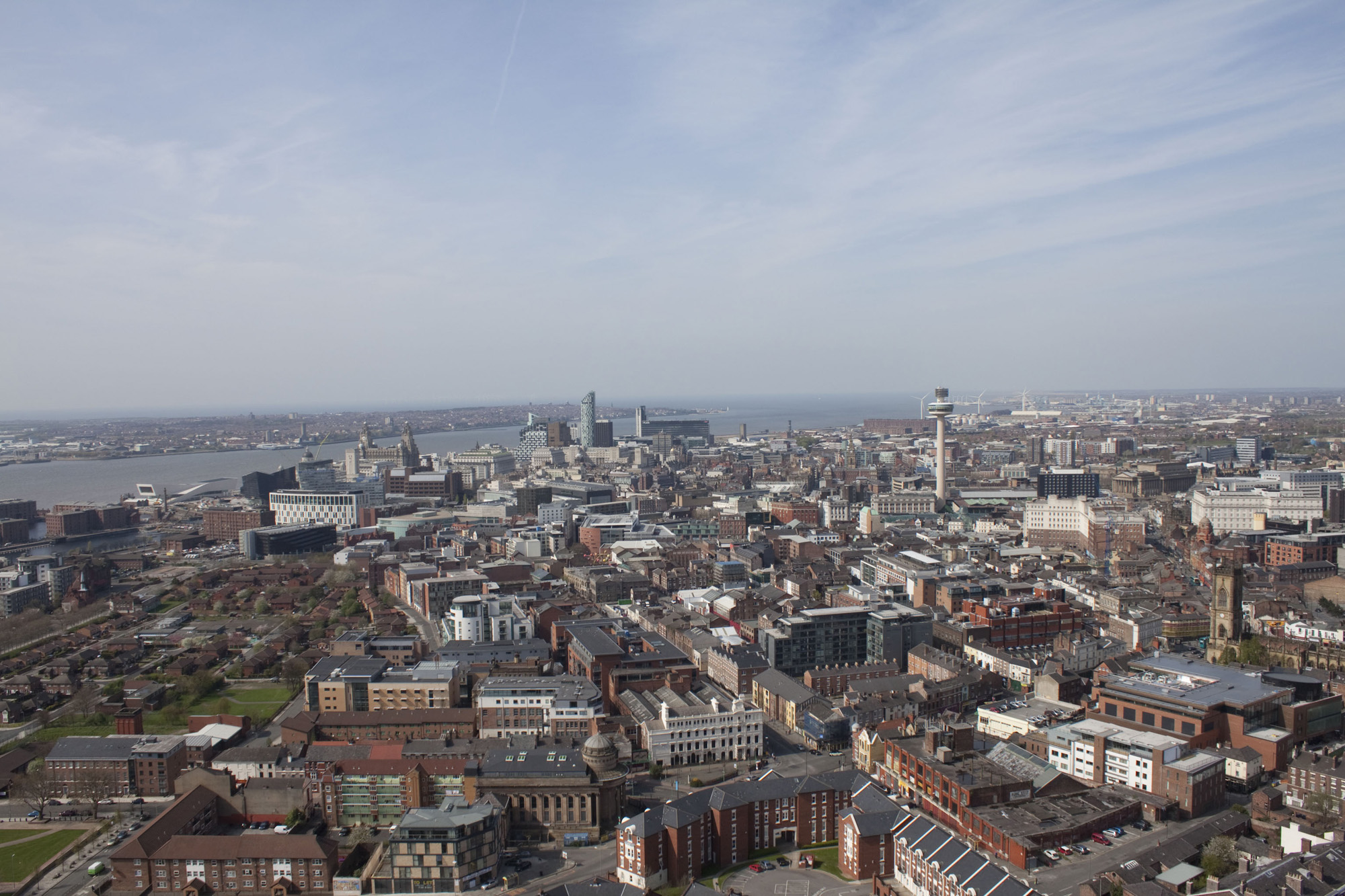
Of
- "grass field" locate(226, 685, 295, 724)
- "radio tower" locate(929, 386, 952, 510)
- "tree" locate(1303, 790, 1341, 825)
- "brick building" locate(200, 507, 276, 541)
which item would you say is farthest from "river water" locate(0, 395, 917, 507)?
"tree" locate(1303, 790, 1341, 825)

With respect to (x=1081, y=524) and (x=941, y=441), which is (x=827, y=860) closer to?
(x=1081, y=524)

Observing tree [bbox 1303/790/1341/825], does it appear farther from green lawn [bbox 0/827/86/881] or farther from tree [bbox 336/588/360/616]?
tree [bbox 336/588/360/616]

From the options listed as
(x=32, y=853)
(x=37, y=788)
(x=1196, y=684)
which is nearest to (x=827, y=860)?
(x=1196, y=684)

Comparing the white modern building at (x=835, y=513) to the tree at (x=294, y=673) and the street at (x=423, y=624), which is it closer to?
the street at (x=423, y=624)

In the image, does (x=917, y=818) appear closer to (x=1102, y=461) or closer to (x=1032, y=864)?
(x=1032, y=864)

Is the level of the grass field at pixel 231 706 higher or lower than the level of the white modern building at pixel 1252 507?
lower

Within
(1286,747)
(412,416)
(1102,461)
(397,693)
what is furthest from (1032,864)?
(412,416)

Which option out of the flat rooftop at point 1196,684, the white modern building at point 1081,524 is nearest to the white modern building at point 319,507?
the white modern building at point 1081,524
